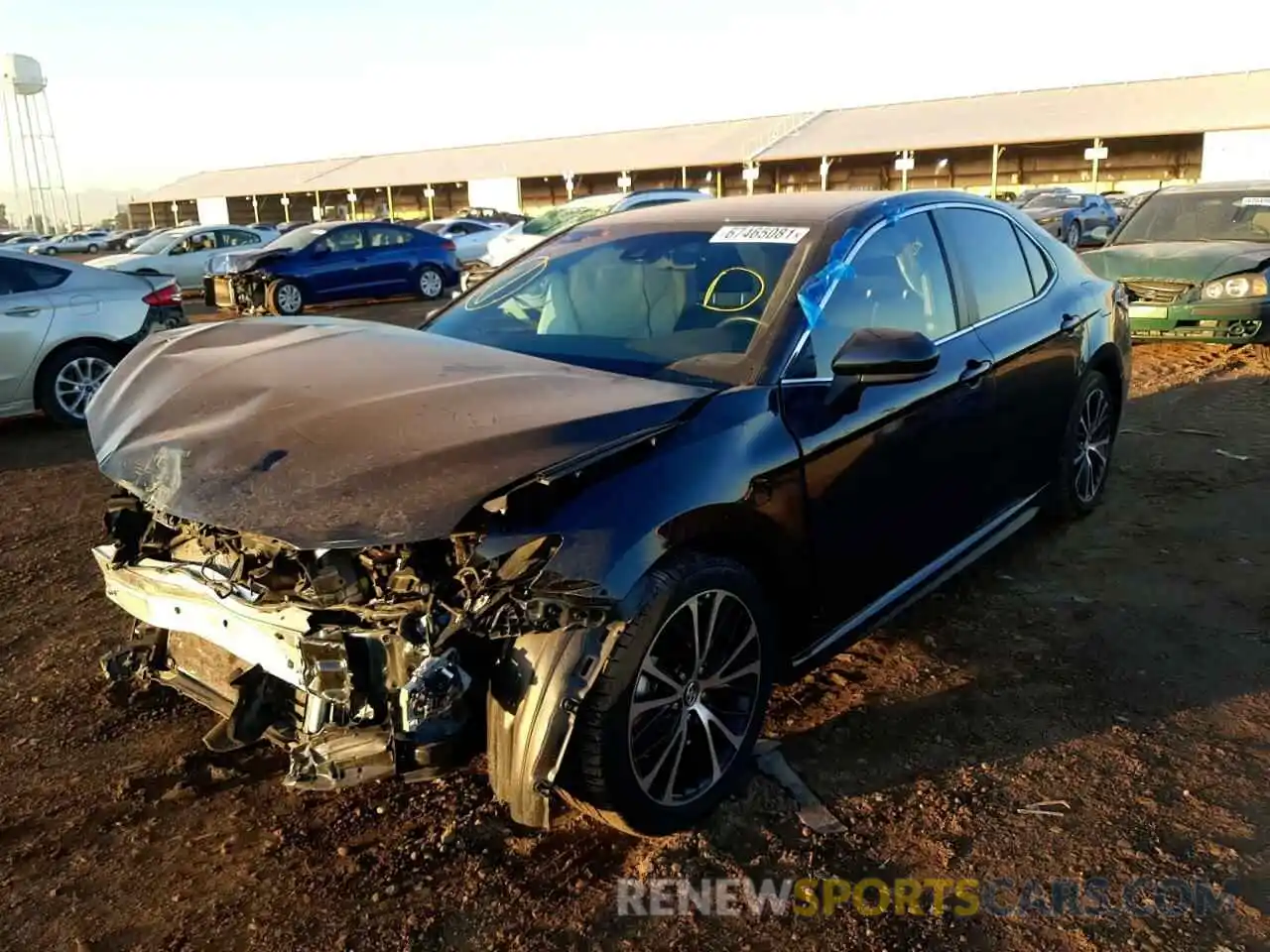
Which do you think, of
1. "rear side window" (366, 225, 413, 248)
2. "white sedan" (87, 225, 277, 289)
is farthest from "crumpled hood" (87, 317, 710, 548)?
"white sedan" (87, 225, 277, 289)

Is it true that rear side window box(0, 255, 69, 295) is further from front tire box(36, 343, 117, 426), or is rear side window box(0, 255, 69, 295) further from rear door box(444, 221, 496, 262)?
rear door box(444, 221, 496, 262)

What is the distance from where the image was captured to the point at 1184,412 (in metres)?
7.15

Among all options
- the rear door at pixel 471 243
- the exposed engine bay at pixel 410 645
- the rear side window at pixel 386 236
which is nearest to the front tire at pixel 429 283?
the rear side window at pixel 386 236

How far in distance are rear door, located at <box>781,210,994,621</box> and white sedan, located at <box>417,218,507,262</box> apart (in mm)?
16247

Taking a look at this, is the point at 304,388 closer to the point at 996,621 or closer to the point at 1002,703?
the point at 1002,703

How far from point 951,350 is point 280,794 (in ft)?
8.88

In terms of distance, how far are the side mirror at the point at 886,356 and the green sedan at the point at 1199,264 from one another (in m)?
6.31

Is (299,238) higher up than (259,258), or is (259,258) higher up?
(299,238)

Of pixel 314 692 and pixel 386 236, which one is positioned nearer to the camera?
pixel 314 692

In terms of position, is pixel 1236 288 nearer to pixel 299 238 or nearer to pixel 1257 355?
pixel 1257 355

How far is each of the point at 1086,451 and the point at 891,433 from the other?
2274mm

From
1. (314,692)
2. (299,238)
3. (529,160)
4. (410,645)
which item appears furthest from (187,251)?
(529,160)

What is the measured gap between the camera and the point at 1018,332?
4.01 m

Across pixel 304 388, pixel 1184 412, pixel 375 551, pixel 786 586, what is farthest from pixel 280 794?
pixel 1184 412
